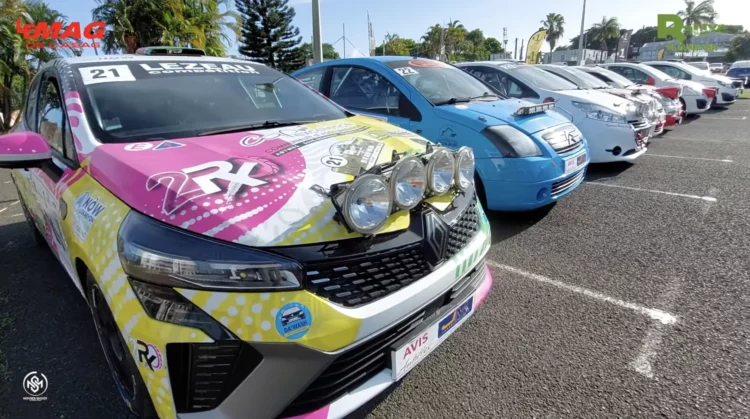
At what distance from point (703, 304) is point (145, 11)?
1909cm

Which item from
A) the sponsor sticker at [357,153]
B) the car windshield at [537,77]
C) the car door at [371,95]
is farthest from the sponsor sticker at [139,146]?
the car windshield at [537,77]

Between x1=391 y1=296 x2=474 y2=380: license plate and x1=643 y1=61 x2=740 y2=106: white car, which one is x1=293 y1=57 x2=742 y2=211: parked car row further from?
x1=643 y1=61 x2=740 y2=106: white car

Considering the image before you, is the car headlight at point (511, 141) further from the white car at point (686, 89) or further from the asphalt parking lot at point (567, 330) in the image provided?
the white car at point (686, 89)

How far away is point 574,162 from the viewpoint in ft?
12.8

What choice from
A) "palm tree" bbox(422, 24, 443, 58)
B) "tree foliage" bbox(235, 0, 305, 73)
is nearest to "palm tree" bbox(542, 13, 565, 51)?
"palm tree" bbox(422, 24, 443, 58)

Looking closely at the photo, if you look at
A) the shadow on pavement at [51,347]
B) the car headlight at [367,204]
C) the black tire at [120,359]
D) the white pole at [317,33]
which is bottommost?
the shadow on pavement at [51,347]

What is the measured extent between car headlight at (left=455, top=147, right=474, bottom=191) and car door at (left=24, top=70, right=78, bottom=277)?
6.03 feet

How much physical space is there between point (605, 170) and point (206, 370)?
252 inches

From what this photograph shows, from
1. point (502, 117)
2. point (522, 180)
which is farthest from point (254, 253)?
point (502, 117)

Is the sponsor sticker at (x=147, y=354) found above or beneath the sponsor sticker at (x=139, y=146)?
beneath

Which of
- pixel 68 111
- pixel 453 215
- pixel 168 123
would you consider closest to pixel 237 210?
pixel 453 215

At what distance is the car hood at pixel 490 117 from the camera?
3701 mm

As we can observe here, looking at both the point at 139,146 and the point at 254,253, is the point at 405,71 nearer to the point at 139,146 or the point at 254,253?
the point at 139,146

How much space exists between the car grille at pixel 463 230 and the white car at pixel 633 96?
16.8ft
